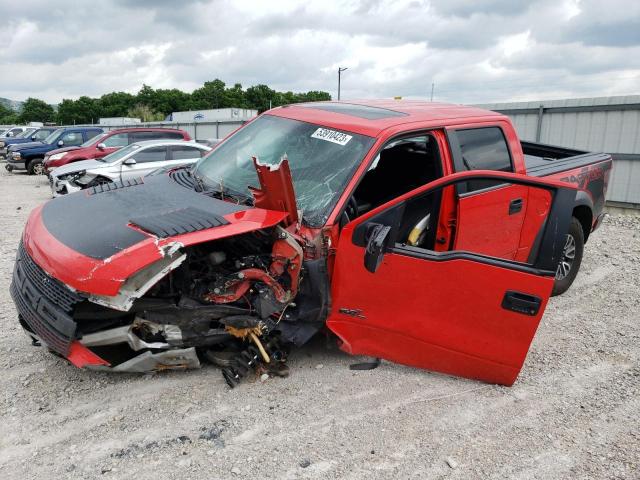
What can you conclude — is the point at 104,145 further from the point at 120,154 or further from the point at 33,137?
the point at 33,137

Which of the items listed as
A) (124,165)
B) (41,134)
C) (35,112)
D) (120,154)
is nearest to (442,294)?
(124,165)

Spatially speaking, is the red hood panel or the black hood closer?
the red hood panel

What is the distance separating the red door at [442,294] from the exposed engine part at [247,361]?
436 mm

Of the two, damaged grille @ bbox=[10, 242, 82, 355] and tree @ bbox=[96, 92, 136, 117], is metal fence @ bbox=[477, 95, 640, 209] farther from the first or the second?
tree @ bbox=[96, 92, 136, 117]

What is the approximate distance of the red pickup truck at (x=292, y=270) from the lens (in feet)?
9.58

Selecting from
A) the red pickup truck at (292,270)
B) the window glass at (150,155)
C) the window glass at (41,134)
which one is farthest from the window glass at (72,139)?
the red pickup truck at (292,270)

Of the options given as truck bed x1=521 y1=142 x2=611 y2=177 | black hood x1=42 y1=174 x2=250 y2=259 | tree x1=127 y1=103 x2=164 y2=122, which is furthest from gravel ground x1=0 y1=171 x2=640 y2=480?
tree x1=127 y1=103 x2=164 y2=122

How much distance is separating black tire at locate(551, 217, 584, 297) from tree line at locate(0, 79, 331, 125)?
230 feet

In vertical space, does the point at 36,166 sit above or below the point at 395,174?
below

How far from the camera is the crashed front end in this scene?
2773 mm

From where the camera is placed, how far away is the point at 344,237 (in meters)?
3.21

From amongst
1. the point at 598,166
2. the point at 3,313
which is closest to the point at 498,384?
the point at 598,166

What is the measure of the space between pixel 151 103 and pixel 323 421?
83.7 meters

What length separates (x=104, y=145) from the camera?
1506 centimetres
